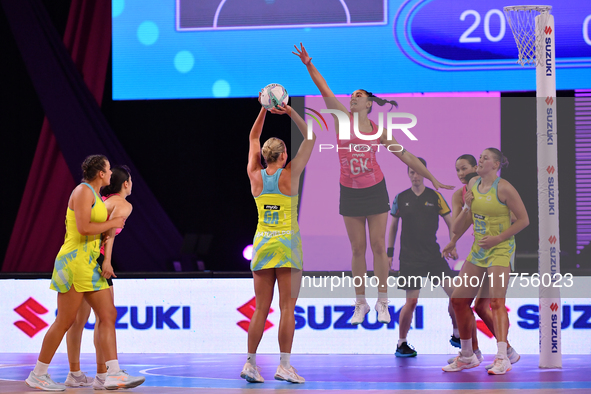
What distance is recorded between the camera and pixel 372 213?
6.71 m

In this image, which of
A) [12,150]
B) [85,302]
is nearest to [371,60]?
[85,302]

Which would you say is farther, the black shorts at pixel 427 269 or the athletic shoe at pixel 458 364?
the black shorts at pixel 427 269

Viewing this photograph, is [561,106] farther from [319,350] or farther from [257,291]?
[257,291]

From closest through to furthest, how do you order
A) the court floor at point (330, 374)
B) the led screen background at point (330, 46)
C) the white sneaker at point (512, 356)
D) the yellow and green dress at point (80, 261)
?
the yellow and green dress at point (80, 261), the court floor at point (330, 374), the white sneaker at point (512, 356), the led screen background at point (330, 46)

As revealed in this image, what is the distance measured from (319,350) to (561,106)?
14.4ft

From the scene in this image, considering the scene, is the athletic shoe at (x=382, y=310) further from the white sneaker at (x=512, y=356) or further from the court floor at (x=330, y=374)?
the white sneaker at (x=512, y=356)

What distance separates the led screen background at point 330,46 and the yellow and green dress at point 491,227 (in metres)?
2.54

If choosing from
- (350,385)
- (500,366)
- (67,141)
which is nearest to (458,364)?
(500,366)

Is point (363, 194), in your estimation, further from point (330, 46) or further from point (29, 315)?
point (29, 315)

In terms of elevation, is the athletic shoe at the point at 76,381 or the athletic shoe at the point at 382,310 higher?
the athletic shoe at the point at 382,310

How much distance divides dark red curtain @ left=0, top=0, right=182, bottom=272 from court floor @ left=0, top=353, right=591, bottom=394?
2.46 metres

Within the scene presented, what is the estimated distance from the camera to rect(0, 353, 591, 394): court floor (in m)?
5.20

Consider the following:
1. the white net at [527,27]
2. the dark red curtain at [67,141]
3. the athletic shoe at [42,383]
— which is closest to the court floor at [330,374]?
the athletic shoe at [42,383]

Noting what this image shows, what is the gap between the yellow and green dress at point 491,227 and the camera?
6078mm
